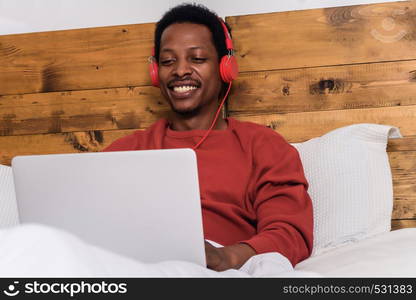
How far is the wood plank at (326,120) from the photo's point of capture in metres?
1.67

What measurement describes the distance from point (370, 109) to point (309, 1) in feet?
1.56

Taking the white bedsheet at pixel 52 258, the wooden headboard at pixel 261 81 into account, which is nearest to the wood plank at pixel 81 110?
the wooden headboard at pixel 261 81

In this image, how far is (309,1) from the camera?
6.29 ft

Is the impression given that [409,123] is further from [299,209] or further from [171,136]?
[171,136]

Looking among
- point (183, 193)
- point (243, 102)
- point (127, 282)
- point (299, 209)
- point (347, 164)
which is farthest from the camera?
point (243, 102)

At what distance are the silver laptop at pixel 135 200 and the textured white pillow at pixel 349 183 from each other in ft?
1.86

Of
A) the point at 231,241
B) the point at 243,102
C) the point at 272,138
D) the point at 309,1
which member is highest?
the point at 309,1

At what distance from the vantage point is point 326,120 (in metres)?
1.71

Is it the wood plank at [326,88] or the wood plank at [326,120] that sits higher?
the wood plank at [326,88]

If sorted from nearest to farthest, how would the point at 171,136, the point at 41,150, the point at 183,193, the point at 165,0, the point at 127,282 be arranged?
1. the point at 127,282
2. the point at 183,193
3. the point at 171,136
4. the point at 41,150
5. the point at 165,0

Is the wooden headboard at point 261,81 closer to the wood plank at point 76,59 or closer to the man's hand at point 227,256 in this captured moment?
the wood plank at point 76,59

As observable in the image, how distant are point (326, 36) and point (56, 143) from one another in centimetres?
97

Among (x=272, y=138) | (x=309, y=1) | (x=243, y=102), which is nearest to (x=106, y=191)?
(x=272, y=138)

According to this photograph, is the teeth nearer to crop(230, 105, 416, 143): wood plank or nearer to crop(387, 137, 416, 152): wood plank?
crop(230, 105, 416, 143): wood plank
